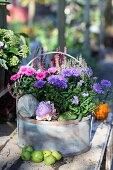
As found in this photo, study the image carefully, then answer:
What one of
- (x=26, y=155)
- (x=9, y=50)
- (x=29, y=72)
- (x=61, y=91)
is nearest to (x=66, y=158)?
(x=26, y=155)

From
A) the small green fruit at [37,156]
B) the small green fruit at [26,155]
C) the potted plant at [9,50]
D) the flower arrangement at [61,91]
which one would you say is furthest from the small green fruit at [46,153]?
the potted plant at [9,50]

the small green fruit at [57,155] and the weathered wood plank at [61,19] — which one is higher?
the weathered wood plank at [61,19]

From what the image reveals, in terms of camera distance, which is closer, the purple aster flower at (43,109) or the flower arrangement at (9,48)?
the purple aster flower at (43,109)

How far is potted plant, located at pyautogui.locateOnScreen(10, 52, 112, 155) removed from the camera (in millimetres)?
2324

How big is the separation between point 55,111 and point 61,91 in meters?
0.21

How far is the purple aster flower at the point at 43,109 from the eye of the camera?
2.29 m

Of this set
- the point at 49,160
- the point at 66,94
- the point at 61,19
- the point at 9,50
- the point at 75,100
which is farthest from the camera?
the point at 61,19

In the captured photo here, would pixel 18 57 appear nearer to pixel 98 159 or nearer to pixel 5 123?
pixel 5 123

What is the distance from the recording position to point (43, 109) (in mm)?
2297

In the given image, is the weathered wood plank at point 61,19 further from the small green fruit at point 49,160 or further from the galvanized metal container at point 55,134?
the small green fruit at point 49,160

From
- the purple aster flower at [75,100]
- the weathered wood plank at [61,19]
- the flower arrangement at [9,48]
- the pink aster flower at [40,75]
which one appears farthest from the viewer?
the weathered wood plank at [61,19]

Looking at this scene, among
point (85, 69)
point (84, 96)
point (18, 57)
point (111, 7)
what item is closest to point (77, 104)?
point (84, 96)

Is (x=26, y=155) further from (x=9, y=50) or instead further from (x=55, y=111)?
(x=9, y=50)

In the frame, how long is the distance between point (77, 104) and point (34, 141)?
0.50 metres
